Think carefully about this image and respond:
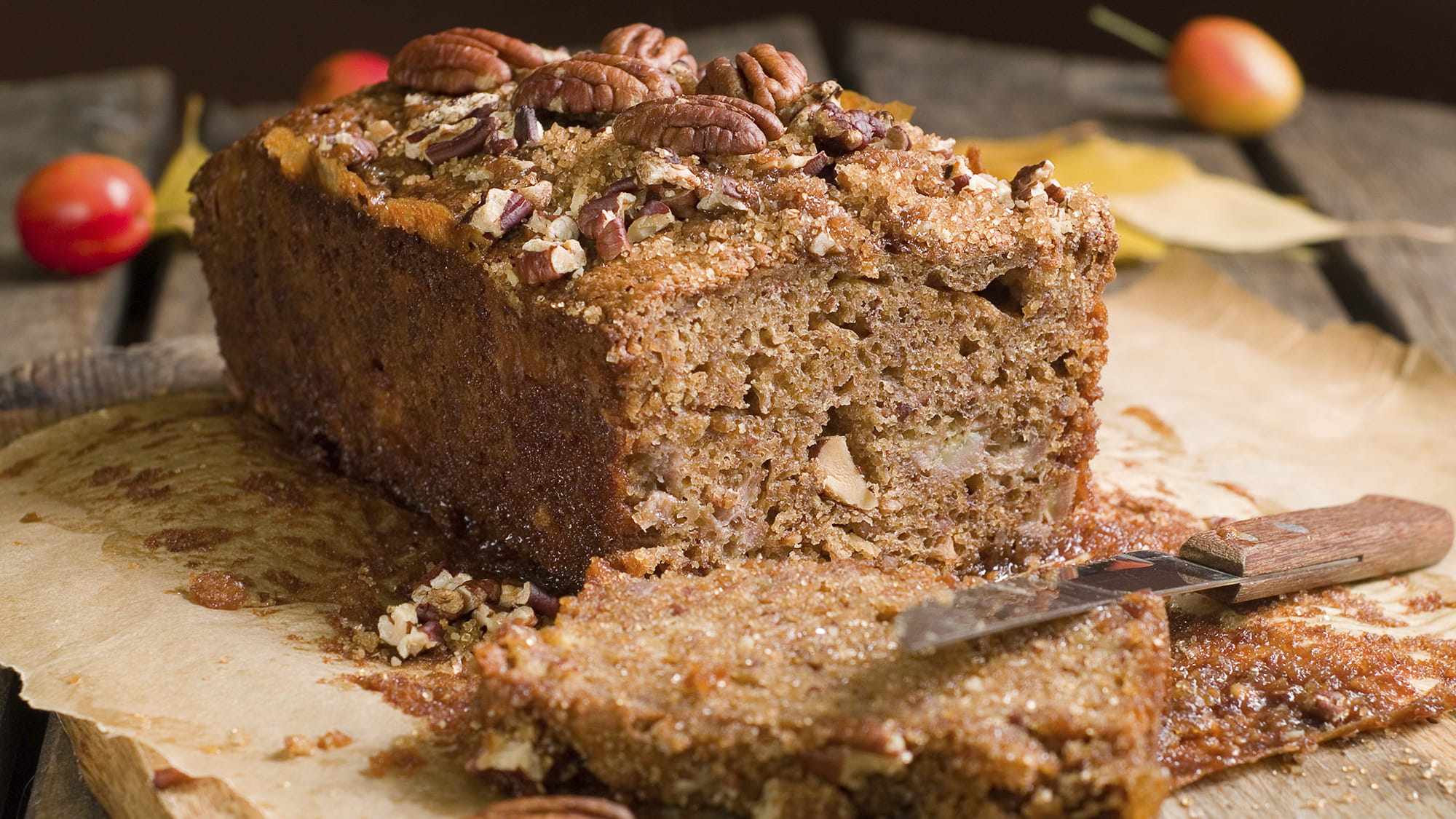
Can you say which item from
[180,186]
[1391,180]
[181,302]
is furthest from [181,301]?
[1391,180]

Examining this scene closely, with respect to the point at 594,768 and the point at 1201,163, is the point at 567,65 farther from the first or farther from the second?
the point at 1201,163

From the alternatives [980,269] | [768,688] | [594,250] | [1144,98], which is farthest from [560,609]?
[1144,98]

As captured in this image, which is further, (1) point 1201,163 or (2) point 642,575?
(1) point 1201,163

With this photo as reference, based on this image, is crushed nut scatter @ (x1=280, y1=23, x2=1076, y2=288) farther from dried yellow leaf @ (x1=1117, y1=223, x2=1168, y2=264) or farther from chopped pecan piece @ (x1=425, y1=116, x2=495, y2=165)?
dried yellow leaf @ (x1=1117, y1=223, x2=1168, y2=264)

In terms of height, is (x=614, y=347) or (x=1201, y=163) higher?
(x=614, y=347)

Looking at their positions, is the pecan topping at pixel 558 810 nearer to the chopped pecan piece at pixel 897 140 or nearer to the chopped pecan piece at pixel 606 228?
the chopped pecan piece at pixel 606 228

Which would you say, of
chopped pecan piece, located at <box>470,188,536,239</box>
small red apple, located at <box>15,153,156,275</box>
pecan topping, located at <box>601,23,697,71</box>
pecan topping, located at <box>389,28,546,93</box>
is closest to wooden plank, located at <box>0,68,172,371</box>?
small red apple, located at <box>15,153,156,275</box>

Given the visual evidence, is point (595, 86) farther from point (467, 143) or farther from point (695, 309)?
point (695, 309)

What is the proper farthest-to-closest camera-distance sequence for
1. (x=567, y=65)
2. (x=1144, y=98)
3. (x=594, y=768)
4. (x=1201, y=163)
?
(x=1144, y=98), (x=1201, y=163), (x=567, y=65), (x=594, y=768)
